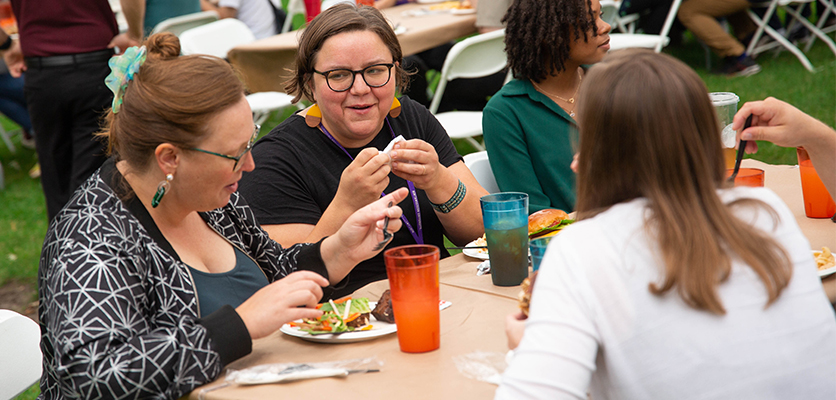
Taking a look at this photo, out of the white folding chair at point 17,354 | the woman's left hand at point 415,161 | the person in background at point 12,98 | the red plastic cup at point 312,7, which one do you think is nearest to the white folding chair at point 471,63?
the red plastic cup at point 312,7

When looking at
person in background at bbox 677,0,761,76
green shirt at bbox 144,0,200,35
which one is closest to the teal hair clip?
green shirt at bbox 144,0,200,35

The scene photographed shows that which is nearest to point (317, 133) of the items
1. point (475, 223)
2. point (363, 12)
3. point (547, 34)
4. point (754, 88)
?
point (363, 12)

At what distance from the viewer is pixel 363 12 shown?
2336 mm

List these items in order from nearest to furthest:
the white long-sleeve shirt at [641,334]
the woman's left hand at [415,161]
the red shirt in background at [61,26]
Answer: the white long-sleeve shirt at [641,334]
the woman's left hand at [415,161]
the red shirt in background at [61,26]

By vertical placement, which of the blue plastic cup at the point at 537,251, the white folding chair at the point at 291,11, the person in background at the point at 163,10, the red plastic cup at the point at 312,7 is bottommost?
the white folding chair at the point at 291,11

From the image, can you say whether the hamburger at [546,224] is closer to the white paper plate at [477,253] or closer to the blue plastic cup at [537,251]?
the white paper plate at [477,253]

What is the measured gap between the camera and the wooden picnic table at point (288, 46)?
201 inches

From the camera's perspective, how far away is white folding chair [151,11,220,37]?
211 inches

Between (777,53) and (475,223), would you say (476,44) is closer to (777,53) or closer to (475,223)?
(475,223)

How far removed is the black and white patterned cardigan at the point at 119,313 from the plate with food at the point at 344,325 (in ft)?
0.46

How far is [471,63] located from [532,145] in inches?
78.6

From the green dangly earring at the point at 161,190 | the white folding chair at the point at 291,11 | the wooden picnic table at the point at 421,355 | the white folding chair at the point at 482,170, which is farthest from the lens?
the white folding chair at the point at 291,11

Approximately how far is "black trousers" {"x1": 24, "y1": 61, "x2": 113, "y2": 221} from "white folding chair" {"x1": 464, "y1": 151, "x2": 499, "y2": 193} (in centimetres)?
200

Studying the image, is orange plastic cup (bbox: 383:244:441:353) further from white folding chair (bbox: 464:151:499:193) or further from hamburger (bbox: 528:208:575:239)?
white folding chair (bbox: 464:151:499:193)
